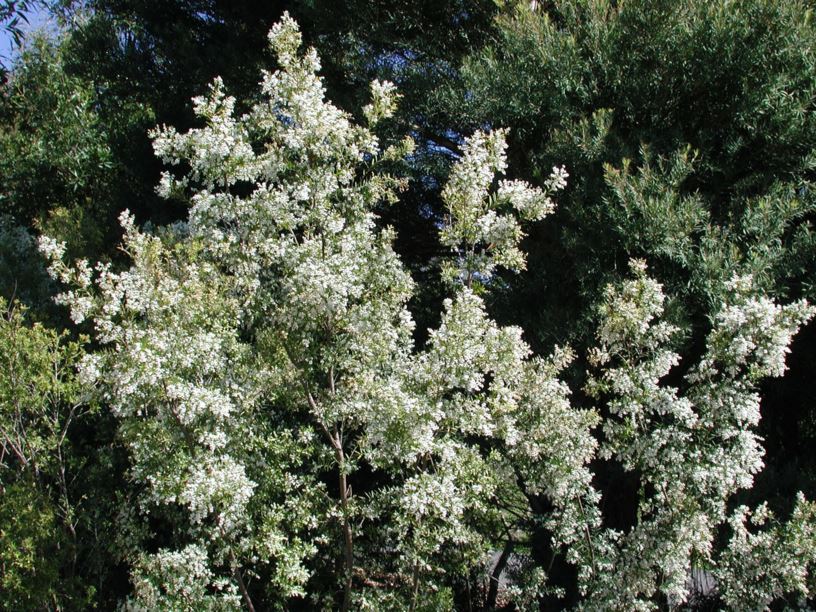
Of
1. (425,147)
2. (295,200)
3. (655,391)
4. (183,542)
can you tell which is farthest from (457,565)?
(425,147)

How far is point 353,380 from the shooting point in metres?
4.14

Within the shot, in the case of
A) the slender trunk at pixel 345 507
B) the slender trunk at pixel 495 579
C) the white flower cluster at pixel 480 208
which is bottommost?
→ the slender trunk at pixel 345 507

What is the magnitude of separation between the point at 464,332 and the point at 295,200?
124 cm

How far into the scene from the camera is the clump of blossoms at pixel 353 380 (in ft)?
12.6

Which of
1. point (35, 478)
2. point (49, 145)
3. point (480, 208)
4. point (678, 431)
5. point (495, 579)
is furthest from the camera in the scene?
point (49, 145)

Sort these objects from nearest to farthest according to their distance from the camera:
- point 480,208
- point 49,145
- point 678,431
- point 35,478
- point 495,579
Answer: point 678,431 → point 480,208 → point 35,478 → point 495,579 → point 49,145

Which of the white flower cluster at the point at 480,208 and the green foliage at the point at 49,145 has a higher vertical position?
the green foliage at the point at 49,145

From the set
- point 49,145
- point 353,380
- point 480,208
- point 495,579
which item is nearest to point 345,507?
point 353,380

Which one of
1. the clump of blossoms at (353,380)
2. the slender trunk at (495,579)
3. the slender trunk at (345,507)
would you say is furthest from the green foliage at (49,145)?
the slender trunk at (495,579)

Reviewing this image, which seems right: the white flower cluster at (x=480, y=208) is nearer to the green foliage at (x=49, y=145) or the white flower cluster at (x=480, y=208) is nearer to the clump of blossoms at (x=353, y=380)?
the clump of blossoms at (x=353, y=380)

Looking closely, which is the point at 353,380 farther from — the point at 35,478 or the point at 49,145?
the point at 49,145

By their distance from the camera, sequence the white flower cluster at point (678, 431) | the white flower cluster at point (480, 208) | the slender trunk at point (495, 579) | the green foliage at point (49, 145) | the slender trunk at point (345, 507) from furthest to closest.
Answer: the green foliage at point (49, 145) < the slender trunk at point (495, 579) < the slender trunk at point (345, 507) < the white flower cluster at point (480, 208) < the white flower cluster at point (678, 431)

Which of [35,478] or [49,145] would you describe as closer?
[35,478]

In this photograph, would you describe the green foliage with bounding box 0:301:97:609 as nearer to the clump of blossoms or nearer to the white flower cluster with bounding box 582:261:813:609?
the clump of blossoms
